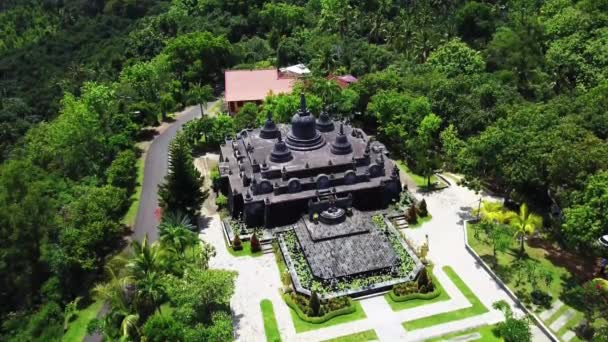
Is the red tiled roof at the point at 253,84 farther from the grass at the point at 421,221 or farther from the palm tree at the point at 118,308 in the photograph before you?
the palm tree at the point at 118,308

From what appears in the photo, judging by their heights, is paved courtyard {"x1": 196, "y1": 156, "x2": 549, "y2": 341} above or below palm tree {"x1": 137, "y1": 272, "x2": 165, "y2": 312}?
below

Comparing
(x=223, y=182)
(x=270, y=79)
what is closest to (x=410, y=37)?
(x=270, y=79)

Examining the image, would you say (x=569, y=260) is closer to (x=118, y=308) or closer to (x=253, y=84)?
(x=118, y=308)

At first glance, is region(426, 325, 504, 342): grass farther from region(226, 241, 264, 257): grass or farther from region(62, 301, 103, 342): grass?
region(62, 301, 103, 342): grass

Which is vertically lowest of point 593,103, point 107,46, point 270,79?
point 107,46

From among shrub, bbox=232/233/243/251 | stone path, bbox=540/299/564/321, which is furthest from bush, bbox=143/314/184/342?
stone path, bbox=540/299/564/321

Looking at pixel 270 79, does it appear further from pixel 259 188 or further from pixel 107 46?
pixel 107 46

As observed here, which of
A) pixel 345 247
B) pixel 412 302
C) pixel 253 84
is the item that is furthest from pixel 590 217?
pixel 253 84

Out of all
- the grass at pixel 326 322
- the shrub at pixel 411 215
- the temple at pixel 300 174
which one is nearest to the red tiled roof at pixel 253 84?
the temple at pixel 300 174
